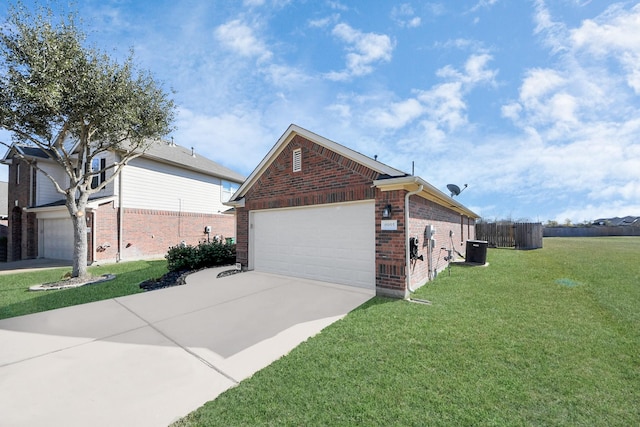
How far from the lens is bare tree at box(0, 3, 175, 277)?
7707 mm

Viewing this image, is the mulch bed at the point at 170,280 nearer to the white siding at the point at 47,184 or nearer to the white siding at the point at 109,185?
the white siding at the point at 109,185

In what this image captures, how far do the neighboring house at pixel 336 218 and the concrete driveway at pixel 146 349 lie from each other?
94 cm

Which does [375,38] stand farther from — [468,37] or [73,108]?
[73,108]

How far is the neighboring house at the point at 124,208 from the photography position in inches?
505

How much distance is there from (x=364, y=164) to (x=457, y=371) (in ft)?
15.5

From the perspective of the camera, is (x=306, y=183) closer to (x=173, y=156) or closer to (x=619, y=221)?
(x=173, y=156)

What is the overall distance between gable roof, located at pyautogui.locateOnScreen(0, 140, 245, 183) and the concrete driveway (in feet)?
32.9

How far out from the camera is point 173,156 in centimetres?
1590

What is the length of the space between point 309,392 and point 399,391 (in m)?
0.96

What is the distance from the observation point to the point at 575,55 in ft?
25.0

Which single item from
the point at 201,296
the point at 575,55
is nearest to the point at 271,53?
the point at 201,296

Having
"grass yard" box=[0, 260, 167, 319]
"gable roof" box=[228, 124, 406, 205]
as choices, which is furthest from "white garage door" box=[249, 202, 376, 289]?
"grass yard" box=[0, 260, 167, 319]

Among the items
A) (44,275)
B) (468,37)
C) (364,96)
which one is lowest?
(44,275)

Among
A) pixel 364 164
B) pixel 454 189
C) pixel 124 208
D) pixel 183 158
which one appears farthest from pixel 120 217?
pixel 454 189
